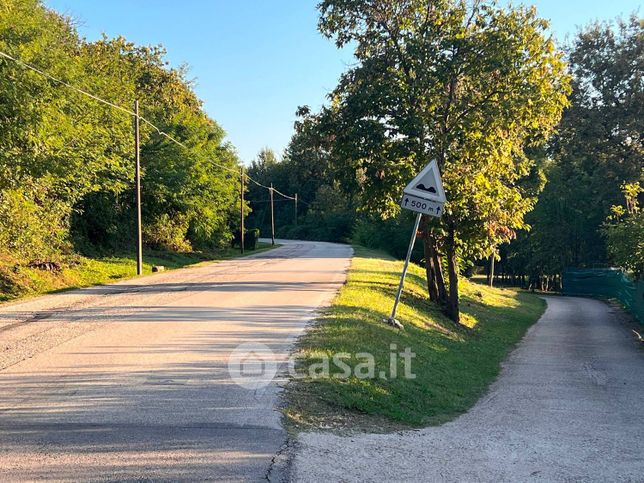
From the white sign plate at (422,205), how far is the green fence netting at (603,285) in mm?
17231

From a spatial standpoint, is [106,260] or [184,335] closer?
[184,335]

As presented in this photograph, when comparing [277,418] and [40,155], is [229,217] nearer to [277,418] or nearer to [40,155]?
[40,155]

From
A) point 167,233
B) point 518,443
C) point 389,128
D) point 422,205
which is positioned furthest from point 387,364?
point 167,233

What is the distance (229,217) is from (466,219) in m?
28.4

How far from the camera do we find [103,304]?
484 inches

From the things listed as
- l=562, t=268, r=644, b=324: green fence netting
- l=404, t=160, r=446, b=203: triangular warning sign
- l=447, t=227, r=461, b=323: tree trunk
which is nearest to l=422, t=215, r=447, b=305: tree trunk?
l=447, t=227, r=461, b=323: tree trunk

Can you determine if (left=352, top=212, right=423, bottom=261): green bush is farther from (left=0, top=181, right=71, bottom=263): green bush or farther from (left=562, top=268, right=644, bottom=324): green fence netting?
(left=0, top=181, right=71, bottom=263): green bush

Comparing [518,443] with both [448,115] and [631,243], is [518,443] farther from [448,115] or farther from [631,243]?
[631,243]

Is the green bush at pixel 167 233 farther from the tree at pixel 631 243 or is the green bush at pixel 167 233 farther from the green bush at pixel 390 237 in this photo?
the tree at pixel 631 243

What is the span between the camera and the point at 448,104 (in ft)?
51.3

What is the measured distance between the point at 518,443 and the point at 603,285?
4007cm

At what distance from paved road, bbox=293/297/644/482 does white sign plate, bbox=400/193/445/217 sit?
3.22m

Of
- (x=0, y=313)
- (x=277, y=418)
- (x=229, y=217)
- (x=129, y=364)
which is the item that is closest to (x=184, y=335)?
(x=129, y=364)

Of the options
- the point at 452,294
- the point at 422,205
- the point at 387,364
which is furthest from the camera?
the point at 452,294
